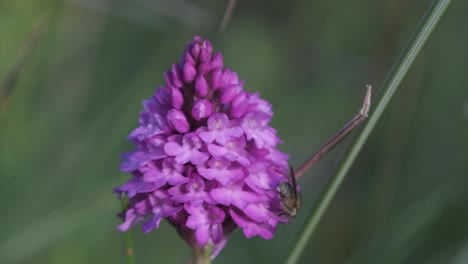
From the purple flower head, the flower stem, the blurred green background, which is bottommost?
the blurred green background

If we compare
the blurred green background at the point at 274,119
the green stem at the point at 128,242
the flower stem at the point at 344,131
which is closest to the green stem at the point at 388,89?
the flower stem at the point at 344,131

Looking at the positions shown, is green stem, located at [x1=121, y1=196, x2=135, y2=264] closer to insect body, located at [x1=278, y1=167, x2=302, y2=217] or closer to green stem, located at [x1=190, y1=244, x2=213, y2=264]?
green stem, located at [x1=190, y1=244, x2=213, y2=264]

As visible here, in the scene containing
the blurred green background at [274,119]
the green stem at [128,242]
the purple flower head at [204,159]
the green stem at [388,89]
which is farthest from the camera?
the blurred green background at [274,119]

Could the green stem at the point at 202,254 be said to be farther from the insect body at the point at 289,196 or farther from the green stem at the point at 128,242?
the insect body at the point at 289,196

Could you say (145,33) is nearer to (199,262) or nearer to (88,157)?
(88,157)

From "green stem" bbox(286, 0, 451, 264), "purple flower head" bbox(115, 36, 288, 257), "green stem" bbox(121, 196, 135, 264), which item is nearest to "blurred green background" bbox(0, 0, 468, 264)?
"green stem" bbox(121, 196, 135, 264)

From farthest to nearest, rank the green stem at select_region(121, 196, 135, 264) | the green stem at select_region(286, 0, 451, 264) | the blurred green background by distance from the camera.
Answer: the blurred green background
the green stem at select_region(121, 196, 135, 264)
the green stem at select_region(286, 0, 451, 264)
